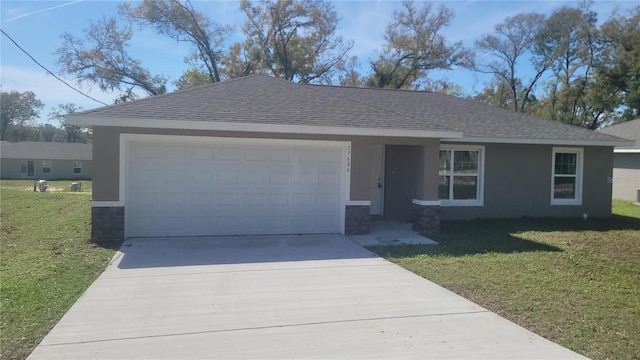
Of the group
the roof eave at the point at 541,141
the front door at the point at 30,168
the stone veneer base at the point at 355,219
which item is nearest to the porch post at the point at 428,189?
the stone veneer base at the point at 355,219

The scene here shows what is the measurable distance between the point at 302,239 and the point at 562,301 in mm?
5458

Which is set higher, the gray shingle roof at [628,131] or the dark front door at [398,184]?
the gray shingle roof at [628,131]

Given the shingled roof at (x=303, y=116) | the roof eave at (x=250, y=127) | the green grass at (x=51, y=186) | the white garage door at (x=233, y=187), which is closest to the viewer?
the roof eave at (x=250, y=127)

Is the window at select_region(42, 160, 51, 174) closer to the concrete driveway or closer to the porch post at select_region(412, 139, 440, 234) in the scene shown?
the concrete driveway

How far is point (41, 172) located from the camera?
4706cm

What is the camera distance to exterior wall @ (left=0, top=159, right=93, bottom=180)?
46.2 metres

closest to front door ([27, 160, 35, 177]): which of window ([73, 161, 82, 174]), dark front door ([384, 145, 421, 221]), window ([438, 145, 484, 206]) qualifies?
window ([73, 161, 82, 174])

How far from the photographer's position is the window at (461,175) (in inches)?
520

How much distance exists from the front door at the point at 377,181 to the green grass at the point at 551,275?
2.12 m

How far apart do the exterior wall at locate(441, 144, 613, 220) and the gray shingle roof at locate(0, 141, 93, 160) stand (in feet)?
150

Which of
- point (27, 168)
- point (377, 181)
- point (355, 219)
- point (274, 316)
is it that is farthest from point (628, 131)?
point (27, 168)

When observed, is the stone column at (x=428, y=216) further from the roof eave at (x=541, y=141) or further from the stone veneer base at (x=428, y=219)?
the roof eave at (x=541, y=141)

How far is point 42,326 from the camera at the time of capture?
15.6 ft

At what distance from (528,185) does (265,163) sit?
850 cm
